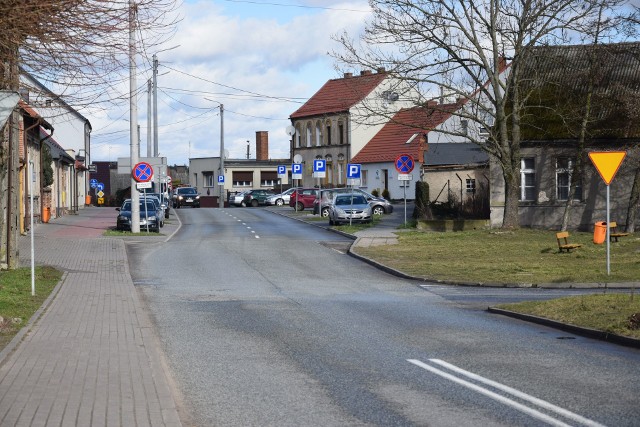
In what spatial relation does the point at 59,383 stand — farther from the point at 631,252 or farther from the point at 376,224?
the point at 376,224

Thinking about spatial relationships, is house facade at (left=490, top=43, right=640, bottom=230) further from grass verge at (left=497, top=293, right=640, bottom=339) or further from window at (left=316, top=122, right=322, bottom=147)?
window at (left=316, top=122, right=322, bottom=147)

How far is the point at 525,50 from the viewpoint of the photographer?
120 ft

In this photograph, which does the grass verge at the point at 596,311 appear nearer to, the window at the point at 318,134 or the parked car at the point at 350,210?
the parked car at the point at 350,210

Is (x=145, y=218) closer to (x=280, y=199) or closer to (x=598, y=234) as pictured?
(x=598, y=234)

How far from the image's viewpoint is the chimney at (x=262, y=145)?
11356cm

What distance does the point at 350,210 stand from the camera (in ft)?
157

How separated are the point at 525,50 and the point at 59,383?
2989 cm

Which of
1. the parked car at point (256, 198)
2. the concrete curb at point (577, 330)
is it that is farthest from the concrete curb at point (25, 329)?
the parked car at point (256, 198)

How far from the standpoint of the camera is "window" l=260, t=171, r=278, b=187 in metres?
109

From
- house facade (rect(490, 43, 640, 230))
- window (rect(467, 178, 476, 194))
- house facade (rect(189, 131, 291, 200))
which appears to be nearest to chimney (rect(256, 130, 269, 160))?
house facade (rect(189, 131, 291, 200))

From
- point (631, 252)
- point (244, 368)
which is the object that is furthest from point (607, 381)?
point (631, 252)

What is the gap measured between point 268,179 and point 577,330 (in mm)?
95930

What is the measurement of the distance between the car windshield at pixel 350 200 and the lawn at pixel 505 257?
Answer: 844 centimetres

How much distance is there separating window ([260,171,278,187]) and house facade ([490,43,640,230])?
67849 mm
